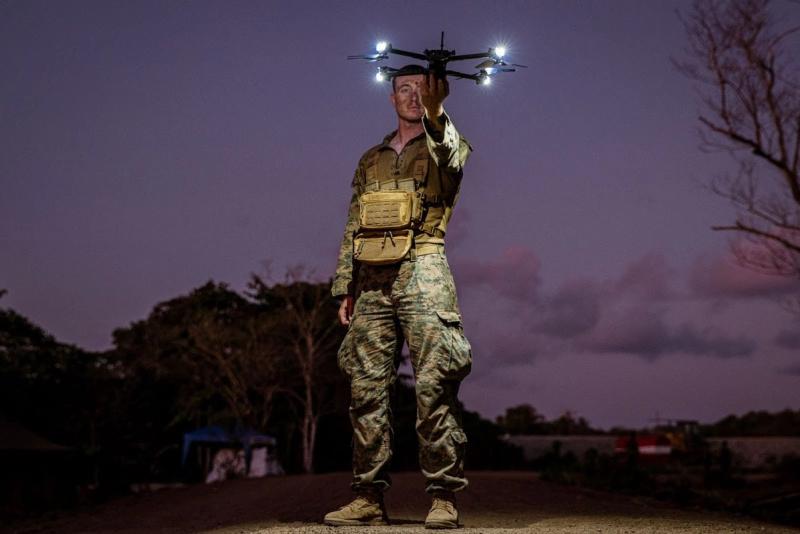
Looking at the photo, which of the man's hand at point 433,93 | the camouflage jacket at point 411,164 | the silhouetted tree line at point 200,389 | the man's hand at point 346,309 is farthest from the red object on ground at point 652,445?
the man's hand at point 433,93

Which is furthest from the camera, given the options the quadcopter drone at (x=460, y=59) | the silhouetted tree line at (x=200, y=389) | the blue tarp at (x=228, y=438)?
the blue tarp at (x=228, y=438)

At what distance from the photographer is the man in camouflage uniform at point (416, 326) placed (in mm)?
5543

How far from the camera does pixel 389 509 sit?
7.82 meters

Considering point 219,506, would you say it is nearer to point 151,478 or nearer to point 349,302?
point 349,302

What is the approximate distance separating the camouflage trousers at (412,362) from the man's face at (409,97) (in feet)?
3.18

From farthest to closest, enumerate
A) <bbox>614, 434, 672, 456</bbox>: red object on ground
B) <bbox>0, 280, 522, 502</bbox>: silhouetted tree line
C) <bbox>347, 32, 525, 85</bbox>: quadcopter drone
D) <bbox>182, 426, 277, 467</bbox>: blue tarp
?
<bbox>614, 434, 672, 456</bbox>: red object on ground
<bbox>182, 426, 277, 467</bbox>: blue tarp
<bbox>0, 280, 522, 502</bbox>: silhouetted tree line
<bbox>347, 32, 525, 85</bbox>: quadcopter drone

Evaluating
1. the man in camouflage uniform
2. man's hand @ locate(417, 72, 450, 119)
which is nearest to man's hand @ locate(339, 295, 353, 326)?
the man in camouflage uniform

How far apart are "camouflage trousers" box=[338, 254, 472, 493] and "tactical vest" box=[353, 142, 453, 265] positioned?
0.12 metres

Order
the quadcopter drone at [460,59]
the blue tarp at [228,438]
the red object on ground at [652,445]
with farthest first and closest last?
the red object on ground at [652,445] → the blue tarp at [228,438] → the quadcopter drone at [460,59]

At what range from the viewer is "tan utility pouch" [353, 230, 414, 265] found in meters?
5.72

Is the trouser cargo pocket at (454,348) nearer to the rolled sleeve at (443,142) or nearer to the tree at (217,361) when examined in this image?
the rolled sleeve at (443,142)

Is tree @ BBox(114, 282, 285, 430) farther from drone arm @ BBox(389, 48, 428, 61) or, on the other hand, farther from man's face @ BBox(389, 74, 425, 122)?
drone arm @ BBox(389, 48, 428, 61)

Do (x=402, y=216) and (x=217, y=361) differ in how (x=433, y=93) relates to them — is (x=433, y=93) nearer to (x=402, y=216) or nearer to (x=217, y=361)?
(x=402, y=216)

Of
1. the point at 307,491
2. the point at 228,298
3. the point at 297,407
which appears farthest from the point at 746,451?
the point at 307,491
